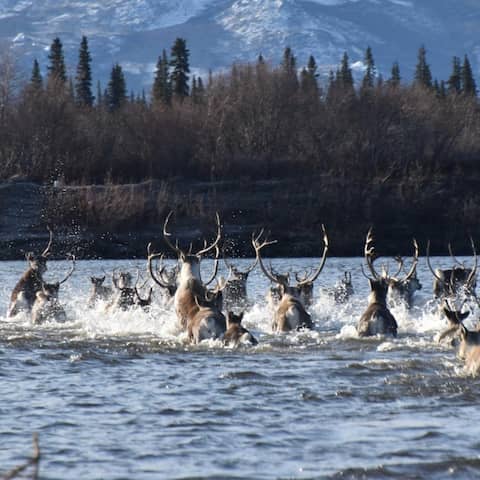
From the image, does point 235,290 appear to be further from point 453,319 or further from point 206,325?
point 453,319

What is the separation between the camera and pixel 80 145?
79938 millimetres

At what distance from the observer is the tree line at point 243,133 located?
77188 millimetres

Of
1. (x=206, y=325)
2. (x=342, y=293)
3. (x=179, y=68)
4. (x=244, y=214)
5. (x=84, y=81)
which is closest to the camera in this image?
(x=206, y=325)

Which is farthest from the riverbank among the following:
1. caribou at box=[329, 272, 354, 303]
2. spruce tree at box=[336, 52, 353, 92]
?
caribou at box=[329, 272, 354, 303]

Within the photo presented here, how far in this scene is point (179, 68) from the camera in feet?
325

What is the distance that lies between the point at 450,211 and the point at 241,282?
42996mm

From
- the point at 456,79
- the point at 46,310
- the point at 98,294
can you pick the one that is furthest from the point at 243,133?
the point at 46,310

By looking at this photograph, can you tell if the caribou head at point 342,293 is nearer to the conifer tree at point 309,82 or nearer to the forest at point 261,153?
the forest at point 261,153

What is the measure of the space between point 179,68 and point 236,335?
81126 mm

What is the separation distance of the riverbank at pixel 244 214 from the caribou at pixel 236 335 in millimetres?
37224

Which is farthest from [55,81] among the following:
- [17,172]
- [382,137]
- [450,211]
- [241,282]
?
[241,282]

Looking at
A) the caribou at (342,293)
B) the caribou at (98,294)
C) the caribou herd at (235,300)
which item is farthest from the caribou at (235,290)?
the caribou at (98,294)

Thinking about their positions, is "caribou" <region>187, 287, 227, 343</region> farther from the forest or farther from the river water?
the forest

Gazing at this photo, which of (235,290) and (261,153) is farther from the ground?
(261,153)
